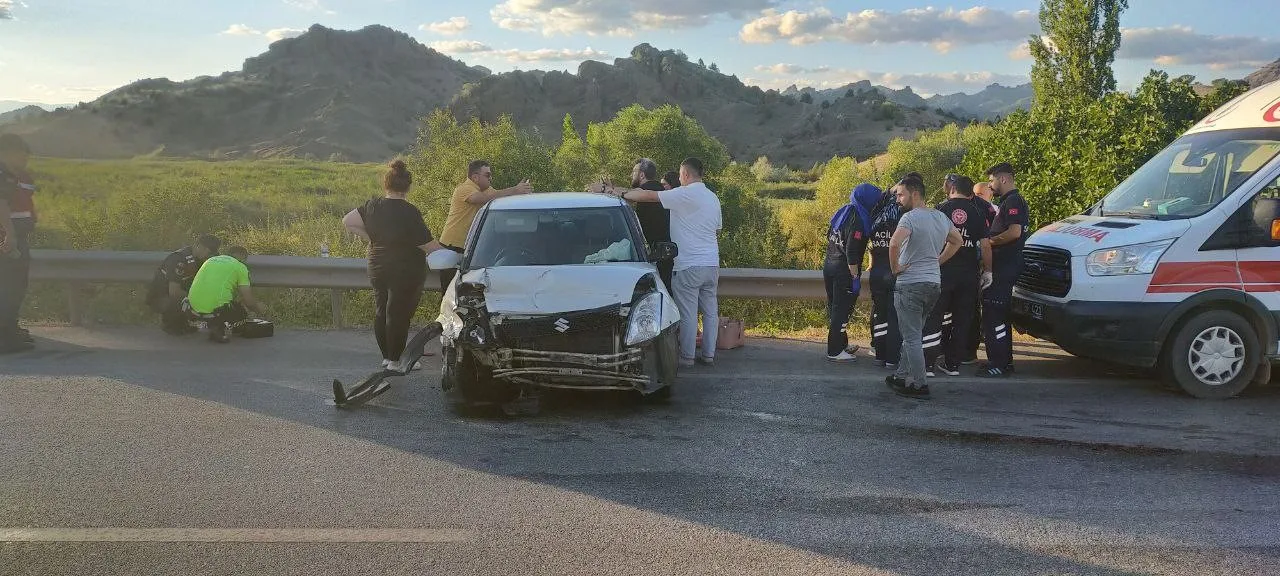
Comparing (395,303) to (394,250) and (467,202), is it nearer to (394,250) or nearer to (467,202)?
(394,250)

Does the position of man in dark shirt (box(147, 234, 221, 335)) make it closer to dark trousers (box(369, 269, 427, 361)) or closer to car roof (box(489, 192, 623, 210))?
dark trousers (box(369, 269, 427, 361))

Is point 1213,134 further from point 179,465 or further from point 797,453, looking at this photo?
point 179,465

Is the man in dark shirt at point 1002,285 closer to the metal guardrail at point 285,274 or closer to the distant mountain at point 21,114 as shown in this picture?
→ the metal guardrail at point 285,274

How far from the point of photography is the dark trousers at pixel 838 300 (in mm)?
8586

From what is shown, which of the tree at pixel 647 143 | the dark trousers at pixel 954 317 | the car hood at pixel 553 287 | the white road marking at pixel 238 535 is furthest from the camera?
the tree at pixel 647 143

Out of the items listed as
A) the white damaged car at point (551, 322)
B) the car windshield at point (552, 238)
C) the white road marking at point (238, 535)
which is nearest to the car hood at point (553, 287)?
the white damaged car at point (551, 322)

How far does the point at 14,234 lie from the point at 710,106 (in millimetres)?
134283

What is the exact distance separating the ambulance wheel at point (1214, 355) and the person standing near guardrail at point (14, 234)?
10.1 metres

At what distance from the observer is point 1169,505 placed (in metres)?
4.76

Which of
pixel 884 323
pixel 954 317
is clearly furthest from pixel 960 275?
pixel 884 323

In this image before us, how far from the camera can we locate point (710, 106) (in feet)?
456

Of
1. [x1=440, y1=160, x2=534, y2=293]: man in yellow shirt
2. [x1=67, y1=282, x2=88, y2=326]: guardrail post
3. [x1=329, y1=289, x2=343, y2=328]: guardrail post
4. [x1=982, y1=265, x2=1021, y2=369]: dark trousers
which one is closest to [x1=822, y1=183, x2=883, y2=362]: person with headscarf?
[x1=982, y1=265, x2=1021, y2=369]: dark trousers

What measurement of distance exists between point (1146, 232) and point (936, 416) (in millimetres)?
2493

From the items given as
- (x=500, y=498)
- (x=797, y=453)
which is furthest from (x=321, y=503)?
(x=797, y=453)
